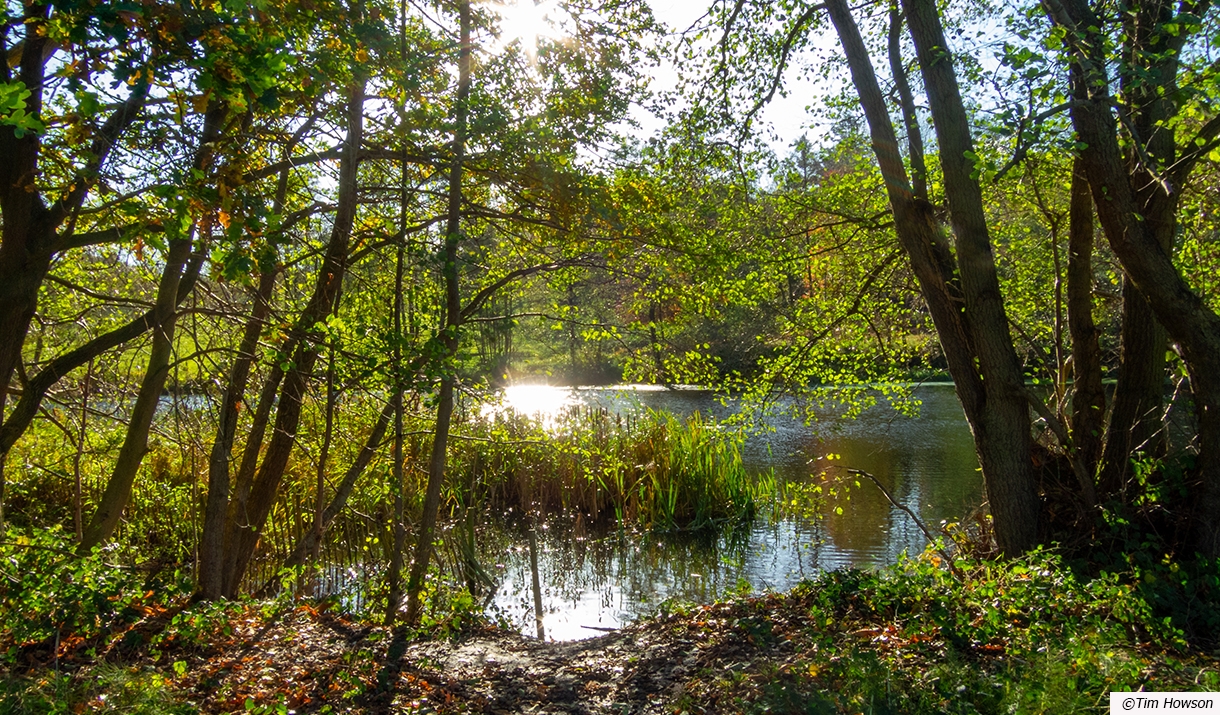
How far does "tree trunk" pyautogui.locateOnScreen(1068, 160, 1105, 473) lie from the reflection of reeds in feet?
15.0

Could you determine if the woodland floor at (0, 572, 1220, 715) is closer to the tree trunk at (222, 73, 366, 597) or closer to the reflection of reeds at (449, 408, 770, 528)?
the tree trunk at (222, 73, 366, 597)

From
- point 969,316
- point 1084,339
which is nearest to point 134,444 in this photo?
point 969,316

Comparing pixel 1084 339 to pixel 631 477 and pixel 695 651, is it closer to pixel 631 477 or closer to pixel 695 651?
pixel 695 651

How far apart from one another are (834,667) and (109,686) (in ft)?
10.5

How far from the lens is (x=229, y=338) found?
5.37 metres

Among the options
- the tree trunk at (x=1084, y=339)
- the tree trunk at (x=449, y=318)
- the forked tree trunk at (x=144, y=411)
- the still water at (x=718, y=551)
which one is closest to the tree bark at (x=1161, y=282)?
the tree trunk at (x=1084, y=339)

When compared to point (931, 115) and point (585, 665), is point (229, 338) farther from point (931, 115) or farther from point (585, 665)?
point (931, 115)

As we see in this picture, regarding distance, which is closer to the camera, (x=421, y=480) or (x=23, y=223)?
(x=23, y=223)

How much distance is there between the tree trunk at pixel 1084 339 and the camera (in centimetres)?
527

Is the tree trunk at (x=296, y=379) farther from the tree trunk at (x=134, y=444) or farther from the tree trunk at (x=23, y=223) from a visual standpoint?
the tree trunk at (x=23, y=223)

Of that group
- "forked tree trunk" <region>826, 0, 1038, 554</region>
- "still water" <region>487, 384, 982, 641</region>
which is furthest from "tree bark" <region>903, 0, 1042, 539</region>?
"still water" <region>487, 384, 982, 641</region>

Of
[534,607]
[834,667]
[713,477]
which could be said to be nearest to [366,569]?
[534,607]

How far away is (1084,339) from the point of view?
543 cm

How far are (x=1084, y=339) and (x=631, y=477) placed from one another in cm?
575
